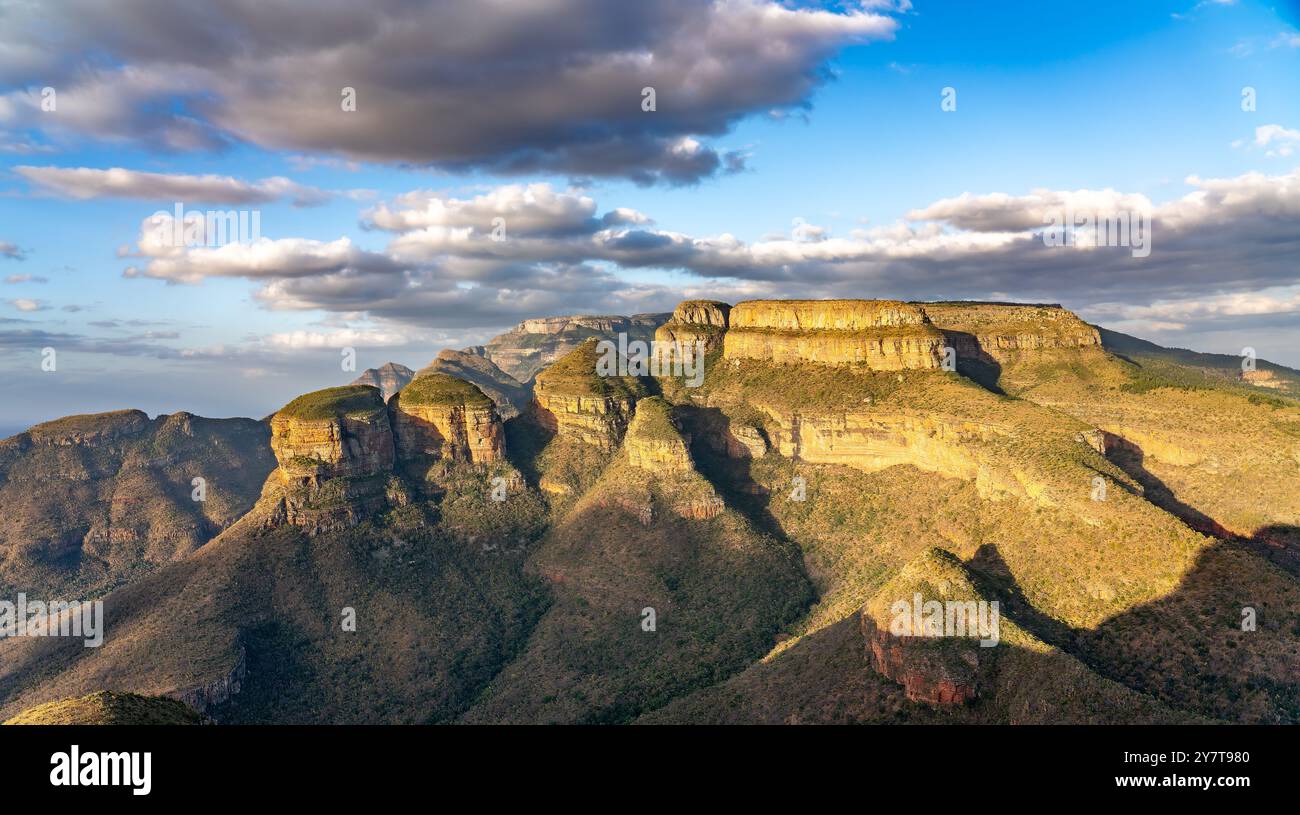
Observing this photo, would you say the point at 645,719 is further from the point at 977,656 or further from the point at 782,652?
the point at 977,656

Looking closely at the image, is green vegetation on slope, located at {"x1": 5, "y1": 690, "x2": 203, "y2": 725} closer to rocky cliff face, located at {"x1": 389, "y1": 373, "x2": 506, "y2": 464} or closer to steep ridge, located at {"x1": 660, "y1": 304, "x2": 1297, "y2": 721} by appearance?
steep ridge, located at {"x1": 660, "y1": 304, "x2": 1297, "y2": 721}

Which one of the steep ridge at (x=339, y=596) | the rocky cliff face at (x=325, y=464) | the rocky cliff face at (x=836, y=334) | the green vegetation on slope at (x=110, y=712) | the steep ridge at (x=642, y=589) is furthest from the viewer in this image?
the rocky cliff face at (x=836, y=334)

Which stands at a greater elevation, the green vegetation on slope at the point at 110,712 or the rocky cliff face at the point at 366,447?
the rocky cliff face at the point at 366,447

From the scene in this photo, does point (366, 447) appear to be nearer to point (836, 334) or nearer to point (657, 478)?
point (657, 478)

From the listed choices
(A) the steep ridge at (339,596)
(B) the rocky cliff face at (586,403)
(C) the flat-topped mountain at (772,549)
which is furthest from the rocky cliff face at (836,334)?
(A) the steep ridge at (339,596)

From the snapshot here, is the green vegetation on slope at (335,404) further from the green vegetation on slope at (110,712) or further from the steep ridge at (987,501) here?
the green vegetation on slope at (110,712)
